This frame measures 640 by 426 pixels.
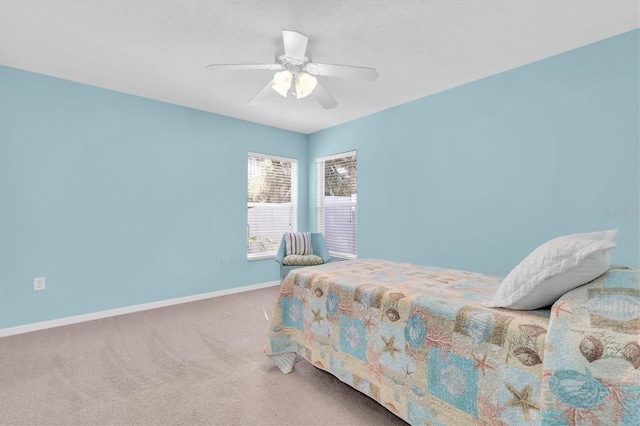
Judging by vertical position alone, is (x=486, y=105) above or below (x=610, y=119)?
above

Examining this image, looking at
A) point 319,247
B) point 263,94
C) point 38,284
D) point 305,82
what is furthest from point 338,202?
point 38,284

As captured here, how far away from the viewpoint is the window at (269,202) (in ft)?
15.4

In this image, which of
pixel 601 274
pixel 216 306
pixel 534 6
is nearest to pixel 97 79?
pixel 216 306

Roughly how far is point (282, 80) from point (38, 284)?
302cm

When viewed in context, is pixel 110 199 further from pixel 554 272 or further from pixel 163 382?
pixel 554 272

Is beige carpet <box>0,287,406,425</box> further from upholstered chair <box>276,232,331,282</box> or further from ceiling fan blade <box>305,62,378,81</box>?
ceiling fan blade <box>305,62,378,81</box>

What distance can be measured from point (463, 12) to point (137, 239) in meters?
3.75

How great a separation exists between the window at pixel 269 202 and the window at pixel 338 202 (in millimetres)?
445

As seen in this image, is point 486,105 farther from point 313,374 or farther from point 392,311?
point 313,374

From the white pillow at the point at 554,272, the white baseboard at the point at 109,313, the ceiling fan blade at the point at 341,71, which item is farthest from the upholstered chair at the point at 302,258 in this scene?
the white pillow at the point at 554,272

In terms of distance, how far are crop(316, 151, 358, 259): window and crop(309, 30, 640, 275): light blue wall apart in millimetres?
317

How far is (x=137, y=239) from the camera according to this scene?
3.61 meters

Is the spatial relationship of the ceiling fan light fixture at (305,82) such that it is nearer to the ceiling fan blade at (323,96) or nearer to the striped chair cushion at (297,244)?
the ceiling fan blade at (323,96)

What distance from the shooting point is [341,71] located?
225 cm
